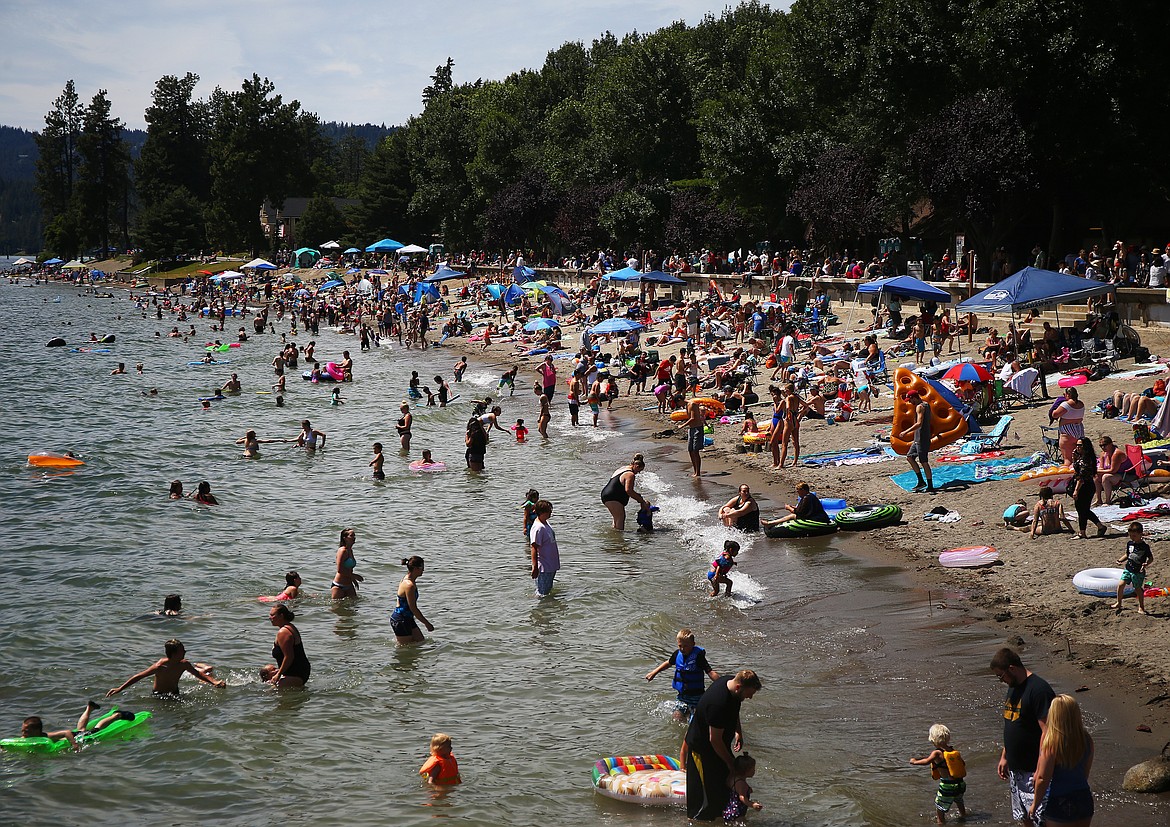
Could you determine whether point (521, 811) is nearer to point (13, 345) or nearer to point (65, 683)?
point (65, 683)

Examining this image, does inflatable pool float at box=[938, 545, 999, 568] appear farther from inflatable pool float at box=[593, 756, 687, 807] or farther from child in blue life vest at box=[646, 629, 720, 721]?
inflatable pool float at box=[593, 756, 687, 807]

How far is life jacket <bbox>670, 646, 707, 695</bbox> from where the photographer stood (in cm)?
955

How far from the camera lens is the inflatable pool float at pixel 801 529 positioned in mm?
15672

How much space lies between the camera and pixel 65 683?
38.1ft

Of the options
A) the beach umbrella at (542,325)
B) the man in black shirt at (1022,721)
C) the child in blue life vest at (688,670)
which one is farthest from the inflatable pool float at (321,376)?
the man in black shirt at (1022,721)

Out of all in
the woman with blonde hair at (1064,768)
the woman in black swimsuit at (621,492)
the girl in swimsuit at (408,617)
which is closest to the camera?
the woman with blonde hair at (1064,768)

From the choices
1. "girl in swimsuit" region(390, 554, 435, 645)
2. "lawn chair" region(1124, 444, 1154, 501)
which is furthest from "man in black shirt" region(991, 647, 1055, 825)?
"lawn chair" region(1124, 444, 1154, 501)

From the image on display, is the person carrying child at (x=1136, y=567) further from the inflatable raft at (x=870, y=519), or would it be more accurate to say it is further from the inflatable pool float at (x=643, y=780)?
the inflatable pool float at (x=643, y=780)

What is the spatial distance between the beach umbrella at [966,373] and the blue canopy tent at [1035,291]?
6.87 feet

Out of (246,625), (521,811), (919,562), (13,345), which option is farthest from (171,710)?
(13,345)

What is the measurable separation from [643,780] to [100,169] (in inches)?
5031

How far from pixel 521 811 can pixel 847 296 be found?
91.2 feet

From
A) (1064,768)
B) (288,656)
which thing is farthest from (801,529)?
(1064,768)

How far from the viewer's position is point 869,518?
15.6 metres
